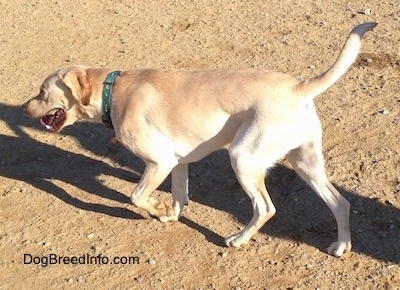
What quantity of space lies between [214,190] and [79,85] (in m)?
1.39

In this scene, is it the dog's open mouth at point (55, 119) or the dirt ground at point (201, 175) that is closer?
the dirt ground at point (201, 175)

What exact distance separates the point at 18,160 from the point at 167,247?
1.84 m

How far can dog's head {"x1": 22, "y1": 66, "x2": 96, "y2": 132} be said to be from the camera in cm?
477

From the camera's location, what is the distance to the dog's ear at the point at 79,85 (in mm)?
4746

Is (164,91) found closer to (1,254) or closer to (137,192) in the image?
(137,192)

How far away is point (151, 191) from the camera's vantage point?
4855 millimetres

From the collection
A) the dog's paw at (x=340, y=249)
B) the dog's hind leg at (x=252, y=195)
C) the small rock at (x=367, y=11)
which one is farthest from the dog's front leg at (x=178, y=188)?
the small rock at (x=367, y=11)

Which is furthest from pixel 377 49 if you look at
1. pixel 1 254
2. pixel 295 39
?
pixel 1 254

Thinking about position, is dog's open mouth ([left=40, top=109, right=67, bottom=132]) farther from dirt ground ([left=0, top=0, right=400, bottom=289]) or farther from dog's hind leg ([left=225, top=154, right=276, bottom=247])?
dog's hind leg ([left=225, top=154, right=276, bottom=247])

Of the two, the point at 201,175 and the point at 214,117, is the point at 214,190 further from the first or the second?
the point at 214,117

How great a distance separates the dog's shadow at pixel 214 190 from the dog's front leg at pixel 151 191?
23 centimetres

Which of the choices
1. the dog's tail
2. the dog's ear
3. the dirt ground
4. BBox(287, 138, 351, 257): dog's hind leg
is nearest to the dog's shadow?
the dirt ground

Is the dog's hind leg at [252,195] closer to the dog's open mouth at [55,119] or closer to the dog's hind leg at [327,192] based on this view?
the dog's hind leg at [327,192]

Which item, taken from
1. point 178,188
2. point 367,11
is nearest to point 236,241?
point 178,188
